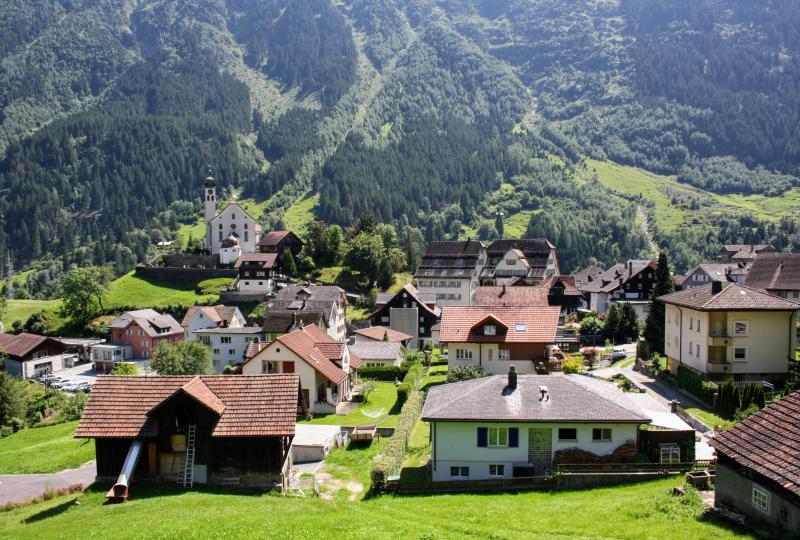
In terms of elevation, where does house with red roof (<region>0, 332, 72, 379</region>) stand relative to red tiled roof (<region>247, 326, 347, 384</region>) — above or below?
below

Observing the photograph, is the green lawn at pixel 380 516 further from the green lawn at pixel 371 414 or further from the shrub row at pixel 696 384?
the green lawn at pixel 371 414

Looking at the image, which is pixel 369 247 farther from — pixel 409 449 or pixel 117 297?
pixel 409 449

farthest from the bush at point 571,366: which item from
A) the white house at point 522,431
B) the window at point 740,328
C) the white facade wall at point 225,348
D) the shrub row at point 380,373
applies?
the white facade wall at point 225,348

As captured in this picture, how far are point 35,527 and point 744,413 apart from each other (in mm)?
32813

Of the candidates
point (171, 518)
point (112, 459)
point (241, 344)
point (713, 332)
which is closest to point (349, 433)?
point (112, 459)

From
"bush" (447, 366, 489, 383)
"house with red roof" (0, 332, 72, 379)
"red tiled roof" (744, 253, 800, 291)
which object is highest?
"red tiled roof" (744, 253, 800, 291)

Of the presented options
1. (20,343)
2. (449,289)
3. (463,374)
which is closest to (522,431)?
(463,374)

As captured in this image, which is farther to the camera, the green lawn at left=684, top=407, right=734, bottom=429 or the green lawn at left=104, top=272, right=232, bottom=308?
the green lawn at left=104, top=272, right=232, bottom=308

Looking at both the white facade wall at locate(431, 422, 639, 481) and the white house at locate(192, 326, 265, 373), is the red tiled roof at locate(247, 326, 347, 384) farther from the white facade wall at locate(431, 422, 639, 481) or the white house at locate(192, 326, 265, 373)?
the white house at locate(192, 326, 265, 373)

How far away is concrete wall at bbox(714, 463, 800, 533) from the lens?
60.0ft

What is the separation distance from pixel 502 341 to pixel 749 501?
33.2 m

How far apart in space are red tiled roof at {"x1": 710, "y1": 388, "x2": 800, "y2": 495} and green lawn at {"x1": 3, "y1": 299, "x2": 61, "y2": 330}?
367 feet

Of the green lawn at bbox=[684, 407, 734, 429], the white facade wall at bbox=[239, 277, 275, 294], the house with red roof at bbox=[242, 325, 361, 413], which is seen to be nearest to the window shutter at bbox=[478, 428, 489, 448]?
the green lawn at bbox=[684, 407, 734, 429]

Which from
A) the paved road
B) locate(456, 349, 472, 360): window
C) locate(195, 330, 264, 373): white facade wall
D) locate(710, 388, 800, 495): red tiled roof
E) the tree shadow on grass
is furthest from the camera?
locate(195, 330, 264, 373): white facade wall
